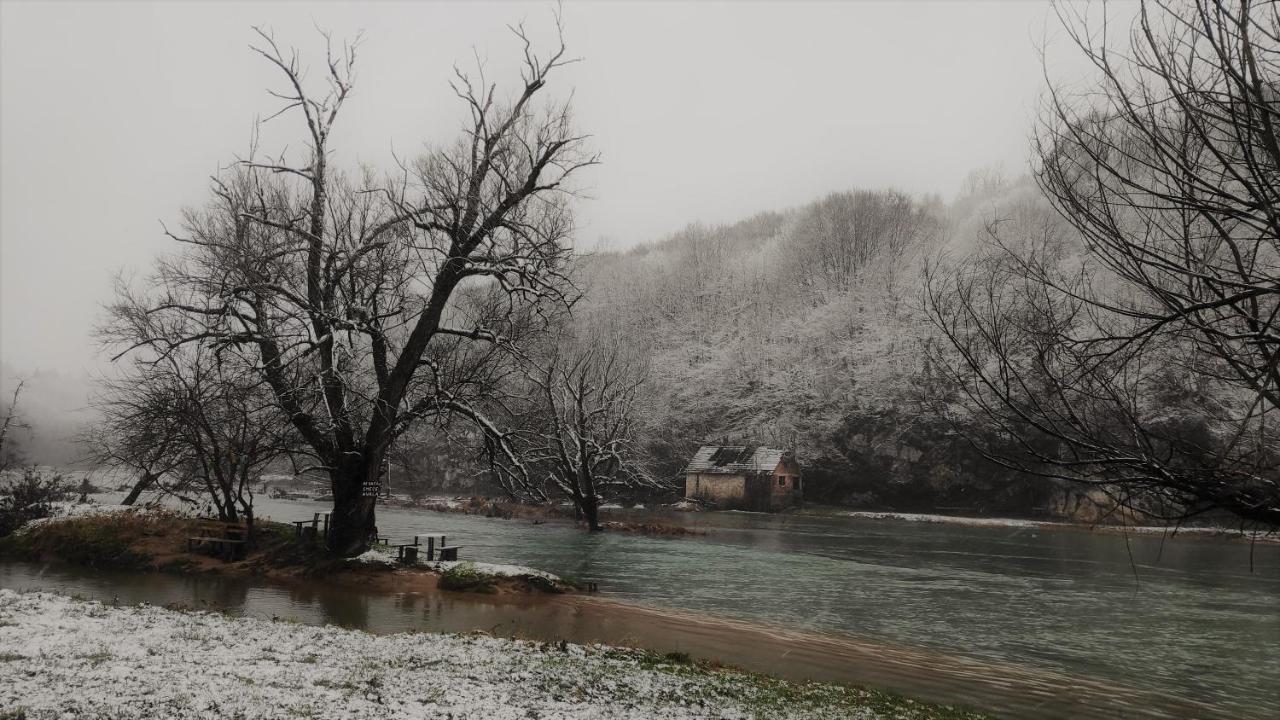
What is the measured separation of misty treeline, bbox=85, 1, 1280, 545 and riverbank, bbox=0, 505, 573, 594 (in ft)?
4.24

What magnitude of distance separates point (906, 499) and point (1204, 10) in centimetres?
5203

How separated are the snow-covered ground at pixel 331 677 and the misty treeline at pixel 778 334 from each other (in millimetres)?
4095

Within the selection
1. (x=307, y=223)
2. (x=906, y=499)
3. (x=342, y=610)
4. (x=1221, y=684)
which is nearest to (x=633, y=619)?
(x=342, y=610)

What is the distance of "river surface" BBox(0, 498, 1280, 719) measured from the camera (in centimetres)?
1098

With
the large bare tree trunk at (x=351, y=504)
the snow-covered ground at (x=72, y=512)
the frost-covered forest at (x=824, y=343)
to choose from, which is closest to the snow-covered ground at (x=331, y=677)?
the large bare tree trunk at (x=351, y=504)

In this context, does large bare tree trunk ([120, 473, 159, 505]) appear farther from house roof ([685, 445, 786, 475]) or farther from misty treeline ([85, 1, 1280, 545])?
house roof ([685, 445, 786, 475])

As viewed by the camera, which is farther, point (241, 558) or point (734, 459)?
point (734, 459)

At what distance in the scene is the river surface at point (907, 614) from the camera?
432 inches

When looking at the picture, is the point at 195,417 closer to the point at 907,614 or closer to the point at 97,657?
the point at 97,657

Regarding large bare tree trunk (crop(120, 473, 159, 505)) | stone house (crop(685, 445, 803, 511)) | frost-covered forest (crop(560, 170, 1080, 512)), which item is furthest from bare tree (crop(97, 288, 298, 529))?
stone house (crop(685, 445, 803, 511))

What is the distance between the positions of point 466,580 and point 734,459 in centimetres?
4011

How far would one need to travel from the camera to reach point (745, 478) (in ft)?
169

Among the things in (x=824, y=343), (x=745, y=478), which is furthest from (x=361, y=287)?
(x=824, y=343)

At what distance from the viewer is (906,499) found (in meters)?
51.5
